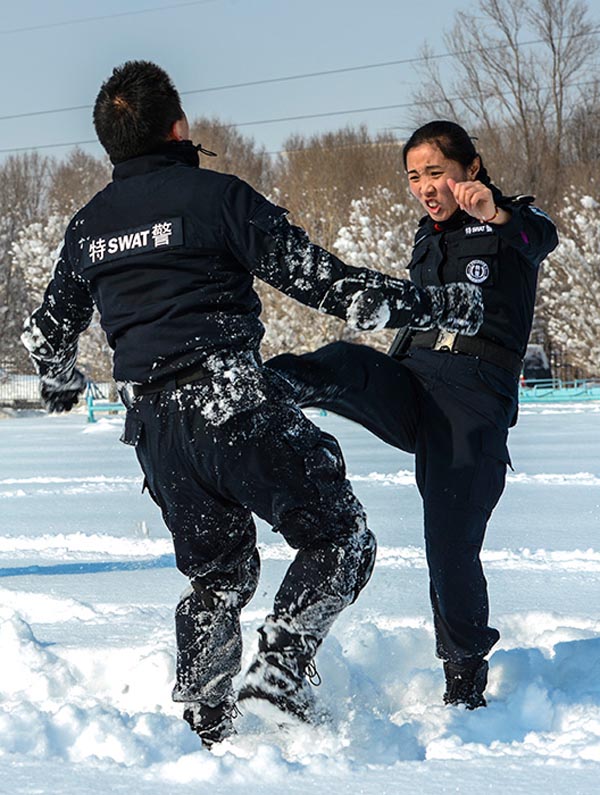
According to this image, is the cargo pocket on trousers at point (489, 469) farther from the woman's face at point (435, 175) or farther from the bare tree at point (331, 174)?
the bare tree at point (331, 174)

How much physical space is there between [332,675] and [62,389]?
1137 millimetres

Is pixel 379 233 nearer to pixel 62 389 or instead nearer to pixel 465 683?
pixel 62 389

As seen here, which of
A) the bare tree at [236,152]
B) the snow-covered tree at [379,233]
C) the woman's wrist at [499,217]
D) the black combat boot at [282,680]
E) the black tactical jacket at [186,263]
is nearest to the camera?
the black tactical jacket at [186,263]

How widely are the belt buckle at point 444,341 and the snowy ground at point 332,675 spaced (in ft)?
3.15

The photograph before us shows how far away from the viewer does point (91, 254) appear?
2764 millimetres

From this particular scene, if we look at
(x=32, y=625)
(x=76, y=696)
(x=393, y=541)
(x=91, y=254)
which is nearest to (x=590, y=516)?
(x=393, y=541)

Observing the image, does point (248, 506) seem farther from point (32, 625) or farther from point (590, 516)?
point (590, 516)

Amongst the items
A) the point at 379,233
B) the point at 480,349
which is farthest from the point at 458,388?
the point at 379,233

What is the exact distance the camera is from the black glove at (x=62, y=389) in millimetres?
3199

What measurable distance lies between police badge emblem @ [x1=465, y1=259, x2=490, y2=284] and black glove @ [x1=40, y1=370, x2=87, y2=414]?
1115mm

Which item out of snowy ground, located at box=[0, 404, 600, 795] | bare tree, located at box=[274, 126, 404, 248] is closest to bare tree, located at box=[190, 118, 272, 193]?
bare tree, located at box=[274, 126, 404, 248]

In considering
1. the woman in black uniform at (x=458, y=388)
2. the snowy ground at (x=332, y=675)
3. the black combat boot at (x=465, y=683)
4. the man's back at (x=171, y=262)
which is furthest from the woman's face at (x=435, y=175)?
the snowy ground at (x=332, y=675)

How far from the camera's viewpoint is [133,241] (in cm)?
266

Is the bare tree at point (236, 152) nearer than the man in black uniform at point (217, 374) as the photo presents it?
No
